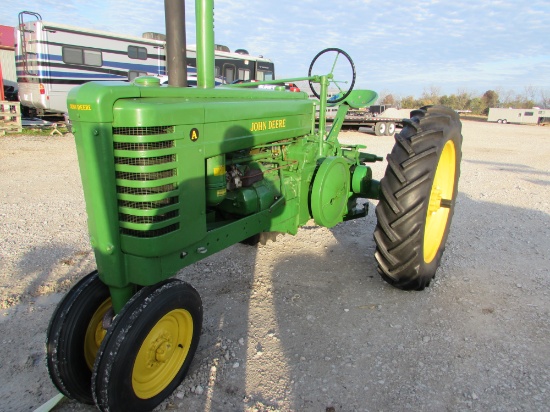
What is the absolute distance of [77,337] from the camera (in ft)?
7.23

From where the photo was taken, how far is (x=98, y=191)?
2.03 m

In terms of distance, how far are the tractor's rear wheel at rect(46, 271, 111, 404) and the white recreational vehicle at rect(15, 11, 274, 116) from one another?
34.4 ft

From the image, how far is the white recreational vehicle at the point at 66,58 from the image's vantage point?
12.3m

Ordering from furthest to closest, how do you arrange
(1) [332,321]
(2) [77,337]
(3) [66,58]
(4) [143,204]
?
(3) [66,58], (1) [332,321], (2) [77,337], (4) [143,204]

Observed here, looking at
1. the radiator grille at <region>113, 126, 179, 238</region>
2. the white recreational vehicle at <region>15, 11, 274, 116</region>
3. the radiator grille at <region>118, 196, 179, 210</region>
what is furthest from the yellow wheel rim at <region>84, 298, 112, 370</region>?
the white recreational vehicle at <region>15, 11, 274, 116</region>

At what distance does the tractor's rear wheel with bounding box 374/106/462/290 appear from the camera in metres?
3.08

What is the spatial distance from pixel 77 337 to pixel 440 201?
9.79 ft

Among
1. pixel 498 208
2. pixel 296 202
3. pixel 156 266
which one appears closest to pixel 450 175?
pixel 296 202

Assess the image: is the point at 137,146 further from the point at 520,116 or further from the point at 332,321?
the point at 520,116

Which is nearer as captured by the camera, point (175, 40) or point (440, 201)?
point (175, 40)

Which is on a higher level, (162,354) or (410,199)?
(410,199)

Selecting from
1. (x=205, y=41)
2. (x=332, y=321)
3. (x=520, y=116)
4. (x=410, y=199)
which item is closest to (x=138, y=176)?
(x=205, y=41)

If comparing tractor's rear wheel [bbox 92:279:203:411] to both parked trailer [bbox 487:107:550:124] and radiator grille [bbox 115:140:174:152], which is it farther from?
parked trailer [bbox 487:107:550:124]

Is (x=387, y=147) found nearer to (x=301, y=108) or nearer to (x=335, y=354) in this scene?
(x=301, y=108)
